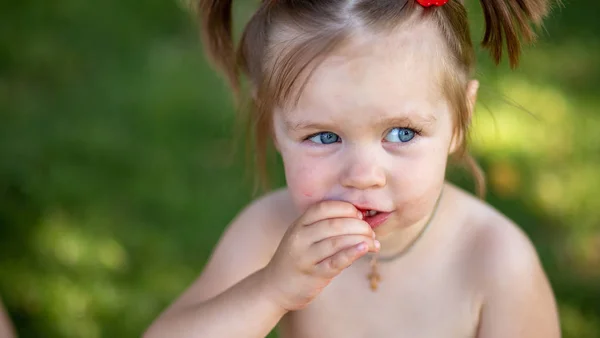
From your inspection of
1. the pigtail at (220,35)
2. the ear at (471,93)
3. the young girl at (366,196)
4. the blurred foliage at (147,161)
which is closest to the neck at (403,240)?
the young girl at (366,196)

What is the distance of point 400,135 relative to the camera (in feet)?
5.62

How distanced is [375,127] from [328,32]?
0.65 feet

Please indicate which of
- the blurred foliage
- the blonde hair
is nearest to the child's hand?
the blonde hair

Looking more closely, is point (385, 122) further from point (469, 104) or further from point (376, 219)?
point (469, 104)

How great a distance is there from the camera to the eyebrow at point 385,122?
5.44ft

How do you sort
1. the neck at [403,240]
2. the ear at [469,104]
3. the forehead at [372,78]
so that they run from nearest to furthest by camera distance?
the forehead at [372,78] < the ear at [469,104] < the neck at [403,240]

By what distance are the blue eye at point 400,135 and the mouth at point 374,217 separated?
5.7 inches

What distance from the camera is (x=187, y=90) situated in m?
3.76

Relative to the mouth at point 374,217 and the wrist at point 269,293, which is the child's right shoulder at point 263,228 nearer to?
the wrist at point 269,293

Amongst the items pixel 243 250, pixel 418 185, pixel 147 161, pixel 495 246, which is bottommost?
pixel 495 246

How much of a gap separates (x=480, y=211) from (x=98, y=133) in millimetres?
1973

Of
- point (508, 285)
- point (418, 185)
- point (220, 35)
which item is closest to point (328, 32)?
point (418, 185)

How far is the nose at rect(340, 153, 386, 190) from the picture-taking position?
166 centimetres

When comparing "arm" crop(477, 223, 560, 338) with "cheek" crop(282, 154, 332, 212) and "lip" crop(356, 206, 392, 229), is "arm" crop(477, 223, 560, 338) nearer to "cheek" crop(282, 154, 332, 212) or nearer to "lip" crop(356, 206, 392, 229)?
"lip" crop(356, 206, 392, 229)
